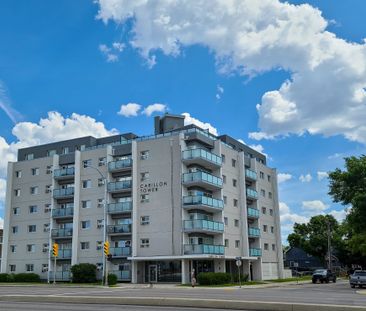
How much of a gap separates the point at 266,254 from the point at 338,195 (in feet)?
75.4

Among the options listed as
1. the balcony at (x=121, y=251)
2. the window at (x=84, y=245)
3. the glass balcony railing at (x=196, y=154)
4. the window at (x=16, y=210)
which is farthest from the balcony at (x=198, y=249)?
→ the window at (x=16, y=210)

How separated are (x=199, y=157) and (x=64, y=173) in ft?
59.7

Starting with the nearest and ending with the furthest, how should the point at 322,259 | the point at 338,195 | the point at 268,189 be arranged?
the point at 338,195
the point at 268,189
the point at 322,259

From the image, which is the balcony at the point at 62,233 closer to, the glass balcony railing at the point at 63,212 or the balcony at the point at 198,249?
the glass balcony railing at the point at 63,212

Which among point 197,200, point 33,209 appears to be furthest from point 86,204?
point 197,200

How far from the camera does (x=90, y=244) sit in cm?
5728

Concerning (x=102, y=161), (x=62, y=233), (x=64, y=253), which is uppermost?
(x=102, y=161)

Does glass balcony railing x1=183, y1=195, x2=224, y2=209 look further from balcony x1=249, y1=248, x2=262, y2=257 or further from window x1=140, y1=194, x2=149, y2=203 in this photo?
balcony x1=249, y1=248, x2=262, y2=257

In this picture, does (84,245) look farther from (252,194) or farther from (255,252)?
(252,194)

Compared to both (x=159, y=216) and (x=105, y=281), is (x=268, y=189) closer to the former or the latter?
(x=159, y=216)

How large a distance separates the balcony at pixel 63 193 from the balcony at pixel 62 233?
159 inches

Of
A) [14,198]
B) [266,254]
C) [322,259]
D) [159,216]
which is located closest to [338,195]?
[159,216]

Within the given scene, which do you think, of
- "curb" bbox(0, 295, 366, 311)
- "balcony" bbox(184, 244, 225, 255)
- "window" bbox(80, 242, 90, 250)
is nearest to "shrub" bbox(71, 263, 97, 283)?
"window" bbox(80, 242, 90, 250)

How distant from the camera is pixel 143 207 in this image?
5475cm
